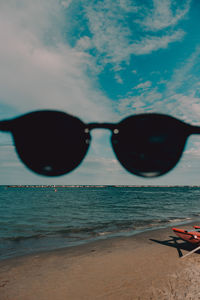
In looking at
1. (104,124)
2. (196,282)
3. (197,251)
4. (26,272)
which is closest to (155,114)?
(104,124)

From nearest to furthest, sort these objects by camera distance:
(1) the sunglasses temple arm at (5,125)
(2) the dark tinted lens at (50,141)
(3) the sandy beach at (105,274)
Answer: (1) the sunglasses temple arm at (5,125), (2) the dark tinted lens at (50,141), (3) the sandy beach at (105,274)

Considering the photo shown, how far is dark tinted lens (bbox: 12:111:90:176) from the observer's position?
986mm

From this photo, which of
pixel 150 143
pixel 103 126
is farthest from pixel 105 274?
pixel 103 126

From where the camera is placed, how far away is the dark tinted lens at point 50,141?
986mm

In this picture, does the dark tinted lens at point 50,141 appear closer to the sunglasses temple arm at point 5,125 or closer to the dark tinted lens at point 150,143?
the sunglasses temple arm at point 5,125

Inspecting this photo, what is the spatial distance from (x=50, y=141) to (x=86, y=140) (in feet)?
0.69

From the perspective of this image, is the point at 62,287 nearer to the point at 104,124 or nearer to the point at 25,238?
the point at 104,124

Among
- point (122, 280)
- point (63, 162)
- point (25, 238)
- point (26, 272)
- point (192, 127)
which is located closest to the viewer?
point (192, 127)

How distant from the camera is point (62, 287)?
6215 millimetres

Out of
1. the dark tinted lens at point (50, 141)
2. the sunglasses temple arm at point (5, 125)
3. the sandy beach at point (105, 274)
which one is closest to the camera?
the sunglasses temple arm at point (5, 125)

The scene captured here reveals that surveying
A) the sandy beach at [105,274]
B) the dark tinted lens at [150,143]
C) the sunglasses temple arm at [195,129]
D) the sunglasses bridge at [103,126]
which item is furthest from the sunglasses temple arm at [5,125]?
the sandy beach at [105,274]

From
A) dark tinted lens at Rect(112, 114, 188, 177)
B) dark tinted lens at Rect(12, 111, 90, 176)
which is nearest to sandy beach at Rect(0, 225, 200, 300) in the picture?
dark tinted lens at Rect(112, 114, 188, 177)

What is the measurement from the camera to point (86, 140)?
1.08 meters

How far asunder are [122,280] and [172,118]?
735 centimetres
